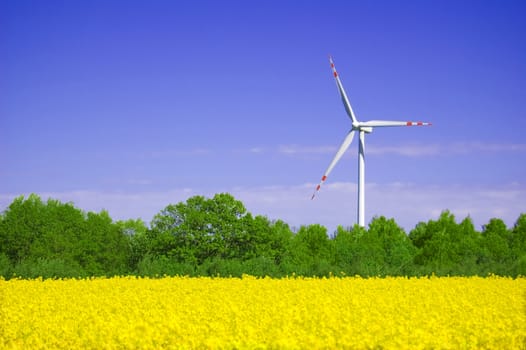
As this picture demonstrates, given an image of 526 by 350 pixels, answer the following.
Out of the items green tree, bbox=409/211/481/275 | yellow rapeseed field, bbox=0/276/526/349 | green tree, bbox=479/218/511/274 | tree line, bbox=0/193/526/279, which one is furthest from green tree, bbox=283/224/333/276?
yellow rapeseed field, bbox=0/276/526/349

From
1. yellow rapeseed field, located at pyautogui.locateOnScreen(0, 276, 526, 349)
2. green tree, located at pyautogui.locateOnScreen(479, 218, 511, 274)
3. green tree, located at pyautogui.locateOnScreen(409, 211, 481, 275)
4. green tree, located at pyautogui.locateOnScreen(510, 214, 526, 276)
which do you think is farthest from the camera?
green tree, located at pyautogui.locateOnScreen(510, 214, 526, 276)

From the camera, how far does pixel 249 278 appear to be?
32719 millimetres

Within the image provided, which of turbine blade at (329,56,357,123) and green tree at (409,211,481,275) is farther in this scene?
turbine blade at (329,56,357,123)

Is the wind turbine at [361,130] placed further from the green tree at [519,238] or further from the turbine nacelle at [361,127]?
the green tree at [519,238]

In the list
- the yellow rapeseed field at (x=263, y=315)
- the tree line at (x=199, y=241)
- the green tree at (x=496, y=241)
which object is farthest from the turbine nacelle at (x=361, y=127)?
the yellow rapeseed field at (x=263, y=315)

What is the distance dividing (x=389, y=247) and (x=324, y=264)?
48.1 metres

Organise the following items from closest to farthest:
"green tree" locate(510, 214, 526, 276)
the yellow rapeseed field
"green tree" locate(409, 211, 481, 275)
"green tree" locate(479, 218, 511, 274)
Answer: the yellow rapeseed field
"green tree" locate(409, 211, 481, 275)
"green tree" locate(479, 218, 511, 274)
"green tree" locate(510, 214, 526, 276)

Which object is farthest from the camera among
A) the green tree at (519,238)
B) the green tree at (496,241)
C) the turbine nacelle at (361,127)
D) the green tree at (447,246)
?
the green tree at (519,238)

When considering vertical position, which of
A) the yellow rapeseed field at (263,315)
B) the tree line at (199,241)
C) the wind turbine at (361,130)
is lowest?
the yellow rapeseed field at (263,315)

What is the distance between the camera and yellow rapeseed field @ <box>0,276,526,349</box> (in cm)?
1612

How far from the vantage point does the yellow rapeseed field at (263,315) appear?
16.1m

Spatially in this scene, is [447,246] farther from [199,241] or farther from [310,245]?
[199,241]

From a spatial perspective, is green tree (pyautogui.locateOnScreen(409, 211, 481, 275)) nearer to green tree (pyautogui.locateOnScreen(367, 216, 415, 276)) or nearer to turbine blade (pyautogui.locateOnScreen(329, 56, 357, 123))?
green tree (pyautogui.locateOnScreen(367, 216, 415, 276))

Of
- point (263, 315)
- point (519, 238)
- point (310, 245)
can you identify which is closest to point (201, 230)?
point (310, 245)
